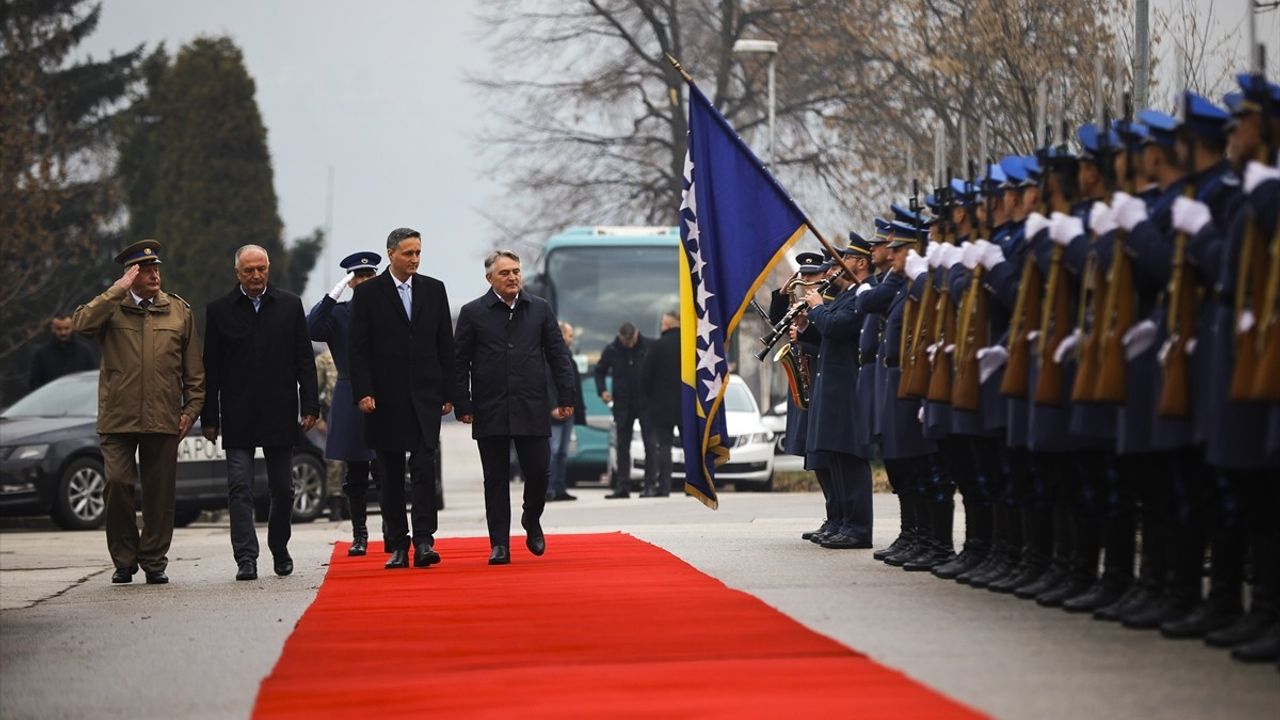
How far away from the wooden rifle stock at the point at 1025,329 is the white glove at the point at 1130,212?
42.1 inches

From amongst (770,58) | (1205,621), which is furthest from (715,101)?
(1205,621)

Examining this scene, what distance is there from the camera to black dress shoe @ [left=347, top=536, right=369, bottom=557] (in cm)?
1490

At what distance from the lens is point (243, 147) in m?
59.5

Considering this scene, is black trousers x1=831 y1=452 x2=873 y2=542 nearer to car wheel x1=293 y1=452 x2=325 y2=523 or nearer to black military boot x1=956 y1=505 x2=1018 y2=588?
black military boot x1=956 y1=505 x2=1018 y2=588

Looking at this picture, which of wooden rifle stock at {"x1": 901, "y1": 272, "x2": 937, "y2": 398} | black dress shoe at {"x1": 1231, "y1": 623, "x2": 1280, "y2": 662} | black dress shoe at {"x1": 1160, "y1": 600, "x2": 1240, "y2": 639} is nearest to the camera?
black dress shoe at {"x1": 1231, "y1": 623, "x2": 1280, "y2": 662}

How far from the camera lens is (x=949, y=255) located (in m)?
10.9

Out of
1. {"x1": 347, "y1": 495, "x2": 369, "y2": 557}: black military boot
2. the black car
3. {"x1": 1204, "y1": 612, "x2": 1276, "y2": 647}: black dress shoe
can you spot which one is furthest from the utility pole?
the black car

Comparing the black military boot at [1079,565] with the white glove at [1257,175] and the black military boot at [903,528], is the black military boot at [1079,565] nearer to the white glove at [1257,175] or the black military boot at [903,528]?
the white glove at [1257,175]

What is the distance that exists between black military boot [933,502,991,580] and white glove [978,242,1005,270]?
160 centimetres

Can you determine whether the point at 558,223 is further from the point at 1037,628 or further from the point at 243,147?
the point at 1037,628

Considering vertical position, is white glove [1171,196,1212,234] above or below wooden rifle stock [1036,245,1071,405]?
above

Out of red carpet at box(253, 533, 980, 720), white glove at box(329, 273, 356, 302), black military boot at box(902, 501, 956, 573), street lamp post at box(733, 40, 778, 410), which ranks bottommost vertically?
red carpet at box(253, 533, 980, 720)

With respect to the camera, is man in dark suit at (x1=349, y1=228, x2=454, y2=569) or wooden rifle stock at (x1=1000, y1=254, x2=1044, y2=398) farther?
man in dark suit at (x1=349, y1=228, x2=454, y2=569)

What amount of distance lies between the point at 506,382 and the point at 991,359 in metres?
3.97
